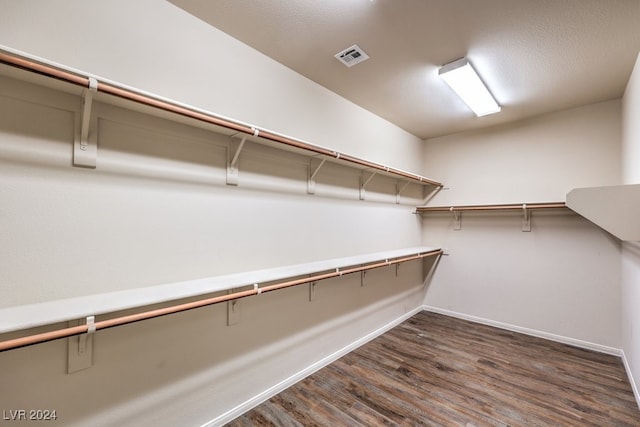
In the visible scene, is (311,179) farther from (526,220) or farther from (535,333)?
(535,333)

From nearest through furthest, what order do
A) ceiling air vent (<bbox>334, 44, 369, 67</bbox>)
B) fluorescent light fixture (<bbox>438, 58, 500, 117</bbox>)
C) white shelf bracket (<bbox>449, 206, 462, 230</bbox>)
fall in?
ceiling air vent (<bbox>334, 44, 369, 67</bbox>) < fluorescent light fixture (<bbox>438, 58, 500, 117</bbox>) < white shelf bracket (<bbox>449, 206, 462, 230</bbox>)

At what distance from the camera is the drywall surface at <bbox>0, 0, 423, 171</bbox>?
121 cm

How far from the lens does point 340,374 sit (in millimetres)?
2312

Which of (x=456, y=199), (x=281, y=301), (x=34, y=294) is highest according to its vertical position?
(x=456, y=199)

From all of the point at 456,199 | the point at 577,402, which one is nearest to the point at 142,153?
the point at 577,402

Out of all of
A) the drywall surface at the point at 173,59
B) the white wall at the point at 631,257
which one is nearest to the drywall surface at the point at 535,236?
the white wall at the point at 631,257

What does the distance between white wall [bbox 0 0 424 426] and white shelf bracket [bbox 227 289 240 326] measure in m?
0.04

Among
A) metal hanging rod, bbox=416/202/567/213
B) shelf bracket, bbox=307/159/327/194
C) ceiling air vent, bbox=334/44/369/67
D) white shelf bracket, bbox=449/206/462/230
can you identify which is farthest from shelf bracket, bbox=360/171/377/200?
white shelf bracket, bbox=449/206/462/230

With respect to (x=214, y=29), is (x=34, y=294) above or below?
below

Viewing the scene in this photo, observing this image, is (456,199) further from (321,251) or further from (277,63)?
(277,63)

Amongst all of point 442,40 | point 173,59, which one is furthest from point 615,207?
point 173,59

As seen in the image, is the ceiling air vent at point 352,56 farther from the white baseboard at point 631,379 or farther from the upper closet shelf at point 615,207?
the white baseboard at point 631,379

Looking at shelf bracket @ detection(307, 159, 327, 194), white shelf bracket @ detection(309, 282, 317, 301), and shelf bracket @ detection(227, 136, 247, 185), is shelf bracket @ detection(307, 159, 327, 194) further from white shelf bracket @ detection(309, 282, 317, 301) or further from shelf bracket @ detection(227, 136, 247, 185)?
white shelf bracket @ detection(309, 282, 317, 301)

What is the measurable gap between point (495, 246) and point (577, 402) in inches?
69.2
